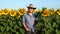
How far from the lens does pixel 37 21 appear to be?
301 inches

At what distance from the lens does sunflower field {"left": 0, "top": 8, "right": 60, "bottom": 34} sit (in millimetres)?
7520

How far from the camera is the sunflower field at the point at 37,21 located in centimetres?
752

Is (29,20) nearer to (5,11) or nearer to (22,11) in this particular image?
(22,11)

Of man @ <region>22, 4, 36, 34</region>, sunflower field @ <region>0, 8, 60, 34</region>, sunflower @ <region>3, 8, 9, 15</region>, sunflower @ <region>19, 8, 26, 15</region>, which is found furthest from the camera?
sunflower @ <region>3, 8, 9, 15</region>

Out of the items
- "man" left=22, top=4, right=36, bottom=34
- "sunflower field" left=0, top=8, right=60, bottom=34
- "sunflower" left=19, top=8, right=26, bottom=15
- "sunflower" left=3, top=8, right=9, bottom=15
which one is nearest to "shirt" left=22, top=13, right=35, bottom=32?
"man" left=22, top=4, right=36, bottom=34

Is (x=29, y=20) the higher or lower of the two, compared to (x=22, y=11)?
lower

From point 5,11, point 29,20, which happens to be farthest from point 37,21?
point 5,11

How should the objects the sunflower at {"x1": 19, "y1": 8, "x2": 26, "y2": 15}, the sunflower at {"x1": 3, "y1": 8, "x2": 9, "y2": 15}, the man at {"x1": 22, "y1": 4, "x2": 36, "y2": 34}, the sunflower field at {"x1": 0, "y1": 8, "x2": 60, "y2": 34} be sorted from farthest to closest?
the sunflower at {"x1": 3, "y1": 8, "x2": 9, "y2": 15} → the sunflower at {"x1": 19, "y1": 8, "x2": 26, "y2": 15} → the sunflower field at {"x1": 0, "y1": 8, "x2": 60, "y2": 34} → the man at {"x1": 22, "y1": 4, "x2": 36, "y2": 34}

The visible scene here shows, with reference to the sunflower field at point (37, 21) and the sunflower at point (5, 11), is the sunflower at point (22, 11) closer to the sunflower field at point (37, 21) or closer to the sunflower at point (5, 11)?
the sunflower field at point (37, 21)

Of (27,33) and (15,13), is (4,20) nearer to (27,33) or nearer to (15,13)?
(15,13)

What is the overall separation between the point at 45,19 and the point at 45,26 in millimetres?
214

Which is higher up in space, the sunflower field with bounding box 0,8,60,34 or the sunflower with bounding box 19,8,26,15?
the sunflower with bounding box 19,8,26,15

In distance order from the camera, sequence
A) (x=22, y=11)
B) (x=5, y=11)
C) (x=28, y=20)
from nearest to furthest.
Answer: (x=28, y=20)
(x=22, y=11)
(x=5, y=11)

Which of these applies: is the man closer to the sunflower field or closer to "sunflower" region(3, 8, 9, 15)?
the sunflower field
